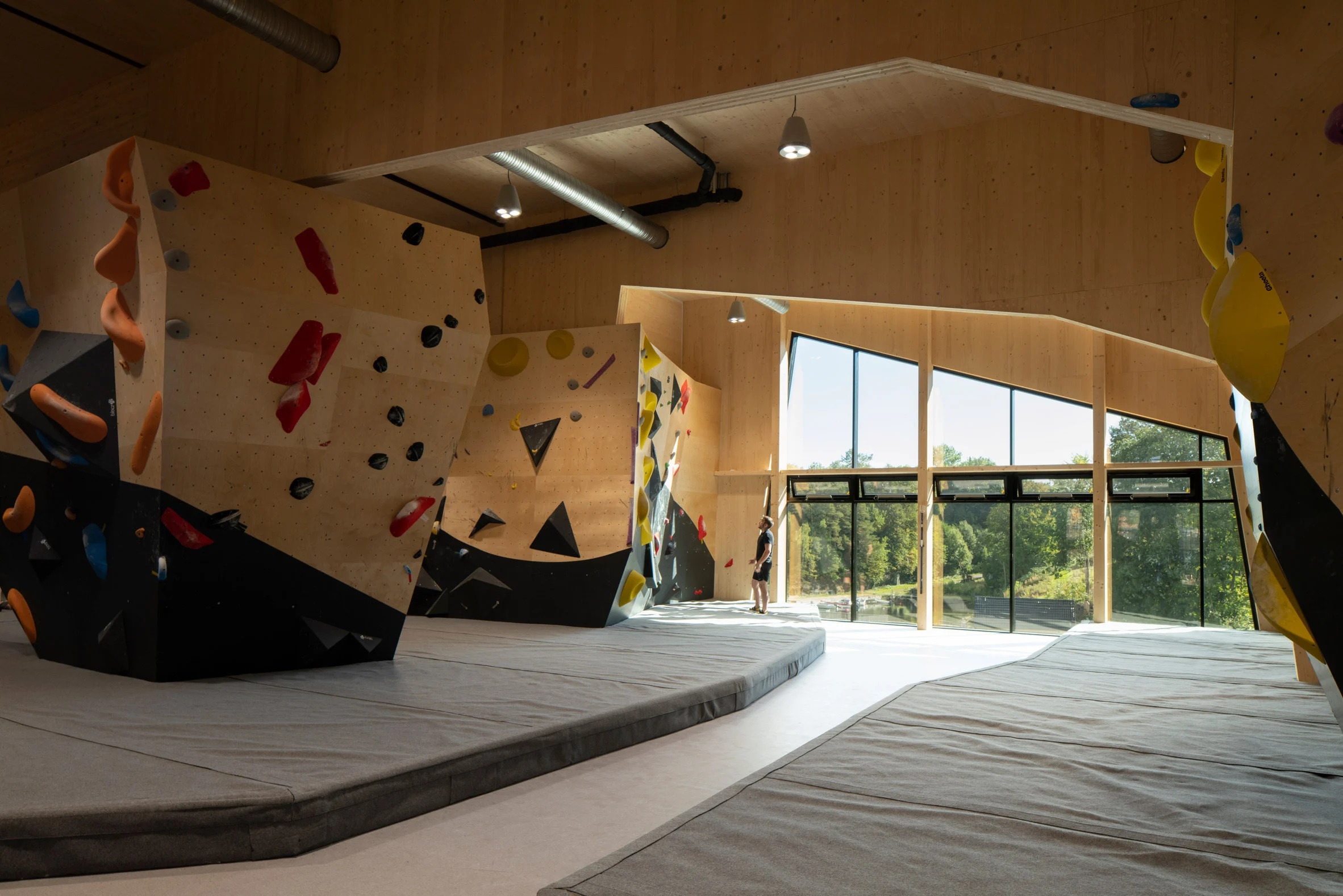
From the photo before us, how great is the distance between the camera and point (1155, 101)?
13.4 ft

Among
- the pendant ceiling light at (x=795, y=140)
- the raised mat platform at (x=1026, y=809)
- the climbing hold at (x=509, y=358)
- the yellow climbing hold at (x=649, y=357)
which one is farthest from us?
the climbing hold at (x=509, y=358)

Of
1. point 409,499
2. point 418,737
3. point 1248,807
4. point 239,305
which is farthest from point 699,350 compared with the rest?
point 1248,807

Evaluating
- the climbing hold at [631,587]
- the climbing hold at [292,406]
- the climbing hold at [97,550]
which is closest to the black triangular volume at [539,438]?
the climbing hold at [631,587]

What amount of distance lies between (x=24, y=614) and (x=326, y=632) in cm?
221

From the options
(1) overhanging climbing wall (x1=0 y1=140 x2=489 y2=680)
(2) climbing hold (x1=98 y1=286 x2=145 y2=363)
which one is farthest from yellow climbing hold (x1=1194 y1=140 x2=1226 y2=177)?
(2) climbing hold (x1=98 y1=286 x2=145 y2=363)

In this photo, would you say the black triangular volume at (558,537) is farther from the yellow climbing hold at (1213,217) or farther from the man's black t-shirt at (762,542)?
the yellow climbing hold at (1213,217)

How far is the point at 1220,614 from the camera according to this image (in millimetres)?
12172

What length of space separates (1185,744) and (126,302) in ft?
21.5

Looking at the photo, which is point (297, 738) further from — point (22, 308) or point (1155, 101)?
point (1155, 101)

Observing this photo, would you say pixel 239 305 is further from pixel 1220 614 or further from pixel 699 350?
pixel 1220 614

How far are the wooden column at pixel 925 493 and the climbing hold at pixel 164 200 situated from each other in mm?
10520

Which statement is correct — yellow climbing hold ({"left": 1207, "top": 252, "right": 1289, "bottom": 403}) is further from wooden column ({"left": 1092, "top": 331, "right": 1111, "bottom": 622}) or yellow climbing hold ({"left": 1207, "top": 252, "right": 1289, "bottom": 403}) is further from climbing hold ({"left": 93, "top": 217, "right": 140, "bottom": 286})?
wooden column ({"left": 1092, "top": 331, "right": 1111, "bottom": 622})

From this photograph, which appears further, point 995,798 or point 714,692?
point 714,692

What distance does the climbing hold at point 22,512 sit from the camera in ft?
21.1
